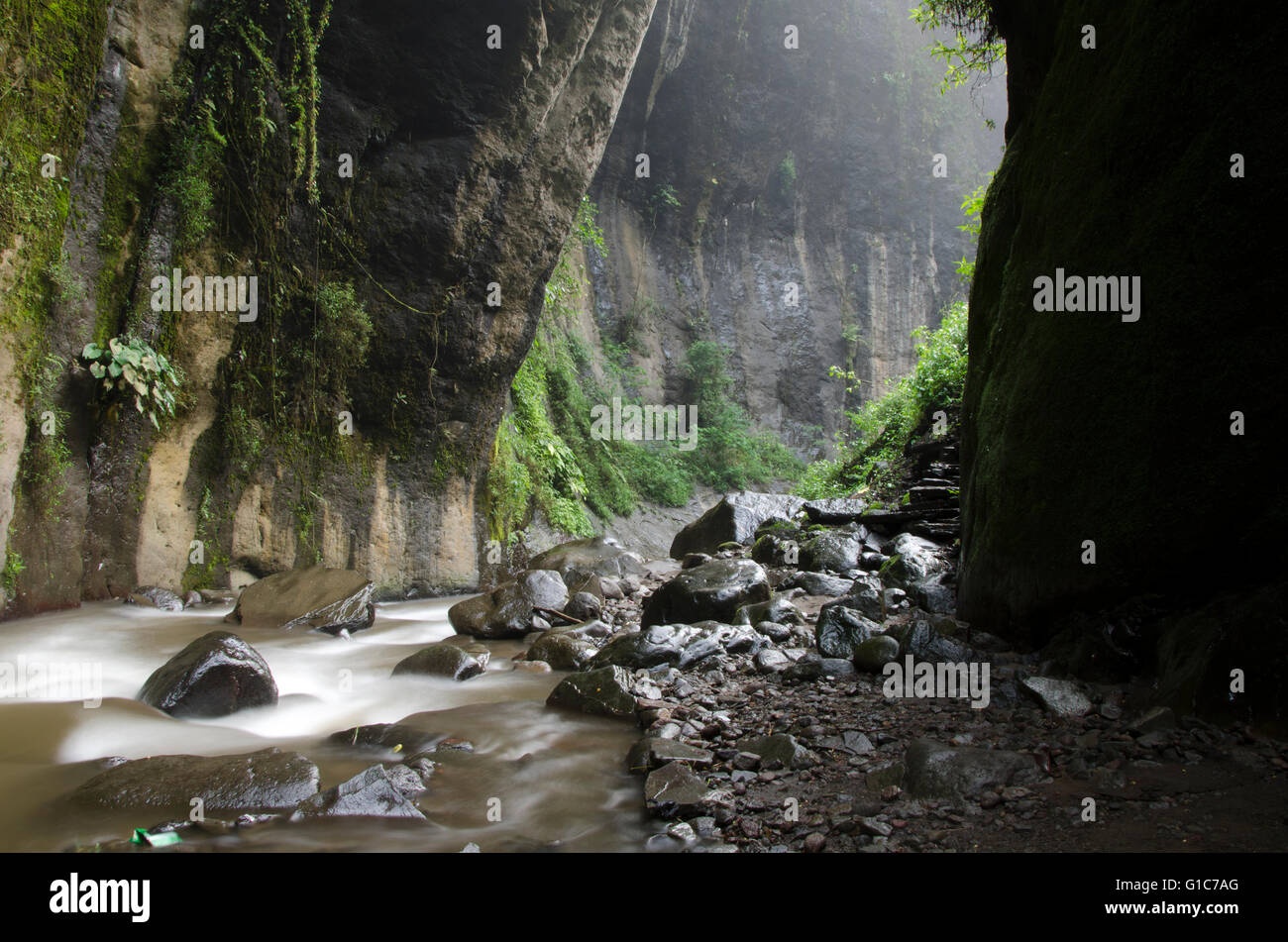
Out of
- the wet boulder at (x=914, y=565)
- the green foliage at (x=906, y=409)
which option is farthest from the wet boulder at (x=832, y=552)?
the green foliage at (x=906, y=409)

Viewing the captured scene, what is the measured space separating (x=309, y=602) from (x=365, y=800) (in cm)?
464

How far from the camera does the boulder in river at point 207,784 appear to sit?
311 centimetres

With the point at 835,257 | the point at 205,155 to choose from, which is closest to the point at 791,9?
the point at 835,257

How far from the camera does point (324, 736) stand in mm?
4363

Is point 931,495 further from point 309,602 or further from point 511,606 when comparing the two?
point 309,602

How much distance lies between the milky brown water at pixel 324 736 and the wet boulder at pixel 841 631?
4.84ft

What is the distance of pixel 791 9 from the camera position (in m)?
24.3

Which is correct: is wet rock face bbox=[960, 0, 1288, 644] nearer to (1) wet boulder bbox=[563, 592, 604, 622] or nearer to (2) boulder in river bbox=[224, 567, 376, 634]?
(1) wet boulder bbox=[563, 592, 604, 622]
